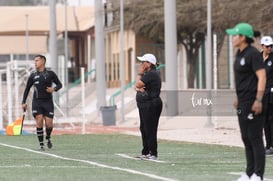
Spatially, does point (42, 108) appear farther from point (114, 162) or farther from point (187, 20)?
point (187, 20)

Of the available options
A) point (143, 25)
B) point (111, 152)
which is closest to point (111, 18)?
point (143, 25)

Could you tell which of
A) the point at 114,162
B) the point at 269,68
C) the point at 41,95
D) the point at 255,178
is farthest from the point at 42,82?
the point at 255,178

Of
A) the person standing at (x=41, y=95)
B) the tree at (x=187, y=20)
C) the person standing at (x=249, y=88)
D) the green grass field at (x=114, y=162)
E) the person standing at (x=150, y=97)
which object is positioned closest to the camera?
the person standing at (x=249, y=88)

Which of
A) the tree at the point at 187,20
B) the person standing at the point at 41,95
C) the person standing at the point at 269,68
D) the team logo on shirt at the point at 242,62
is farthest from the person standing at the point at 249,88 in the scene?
the tree at the point at 187,20

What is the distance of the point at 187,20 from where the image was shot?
150 ft

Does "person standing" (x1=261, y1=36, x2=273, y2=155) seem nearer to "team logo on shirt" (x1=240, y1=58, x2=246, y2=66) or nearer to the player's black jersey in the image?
"team logo on shirt" (x1=240, y1=58, x2=246, y2=66)

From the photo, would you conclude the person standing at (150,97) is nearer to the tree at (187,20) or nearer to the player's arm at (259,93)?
the player's arm at (259,93)

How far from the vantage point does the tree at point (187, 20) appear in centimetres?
3866

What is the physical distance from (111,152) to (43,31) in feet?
201

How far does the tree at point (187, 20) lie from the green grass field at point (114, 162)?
13246 millimetres

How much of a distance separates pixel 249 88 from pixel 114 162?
5038 millimetres

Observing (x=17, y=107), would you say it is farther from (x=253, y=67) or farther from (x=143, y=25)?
(x=253, y=67)

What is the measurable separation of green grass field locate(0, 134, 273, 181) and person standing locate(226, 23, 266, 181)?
112cm

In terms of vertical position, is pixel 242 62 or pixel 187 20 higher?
pixel 187 20
